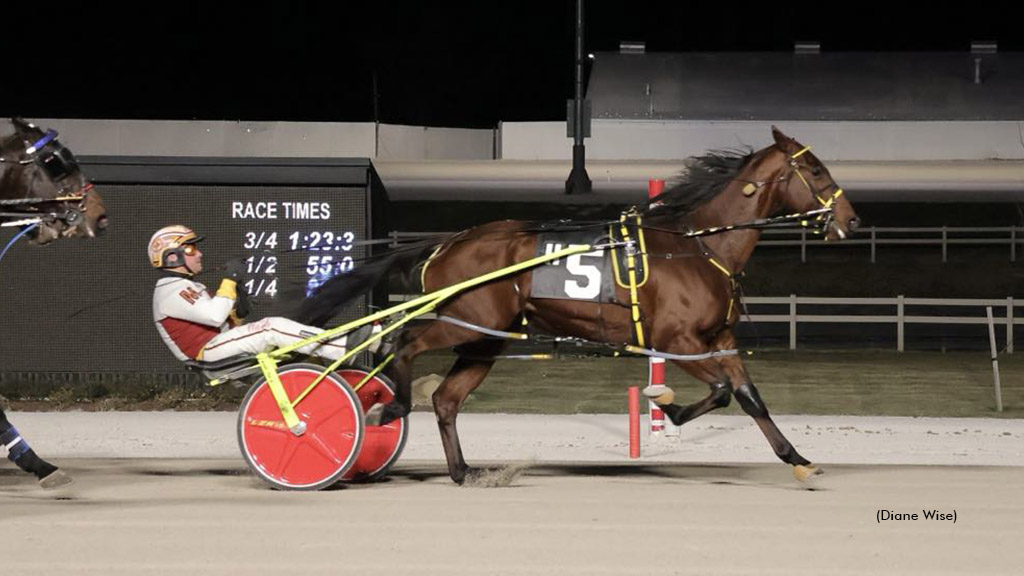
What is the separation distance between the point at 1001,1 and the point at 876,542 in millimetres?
45206

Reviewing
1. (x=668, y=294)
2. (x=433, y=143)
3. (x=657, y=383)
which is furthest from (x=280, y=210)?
(x=433, y=143)

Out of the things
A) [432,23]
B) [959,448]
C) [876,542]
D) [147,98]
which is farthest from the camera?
[432,23]

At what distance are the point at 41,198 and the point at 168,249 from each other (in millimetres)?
762

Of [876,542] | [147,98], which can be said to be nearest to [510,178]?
[147,98]

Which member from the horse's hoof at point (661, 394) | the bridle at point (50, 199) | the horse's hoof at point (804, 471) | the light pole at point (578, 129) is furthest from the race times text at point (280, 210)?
the light pole at point (578, 129)

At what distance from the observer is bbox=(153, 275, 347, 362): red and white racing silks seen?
26.0 ft

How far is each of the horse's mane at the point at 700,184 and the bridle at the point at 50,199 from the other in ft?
10.3

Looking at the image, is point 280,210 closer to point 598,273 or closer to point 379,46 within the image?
point 598,273

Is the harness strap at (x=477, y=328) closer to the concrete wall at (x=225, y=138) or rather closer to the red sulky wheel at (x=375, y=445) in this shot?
the red sulky wheel at (x=375, y=445)

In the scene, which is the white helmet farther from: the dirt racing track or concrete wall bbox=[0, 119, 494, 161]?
concrete wall bbox=[0, 119, 494, 161]

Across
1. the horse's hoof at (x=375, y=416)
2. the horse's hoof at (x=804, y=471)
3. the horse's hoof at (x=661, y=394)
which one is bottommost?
the horse's hoof at (x=804, y=471)

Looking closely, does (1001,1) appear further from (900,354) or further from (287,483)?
(287,483)

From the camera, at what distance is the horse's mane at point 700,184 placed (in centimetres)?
868

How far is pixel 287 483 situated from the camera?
785cm
